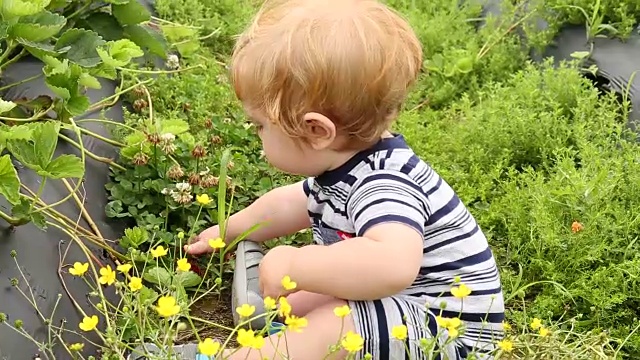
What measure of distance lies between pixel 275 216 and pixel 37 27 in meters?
0.77

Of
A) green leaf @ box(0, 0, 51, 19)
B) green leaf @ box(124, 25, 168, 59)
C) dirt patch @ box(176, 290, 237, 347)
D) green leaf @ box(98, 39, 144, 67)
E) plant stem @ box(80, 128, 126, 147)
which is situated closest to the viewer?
green leaf @ box(0, 0, 51, 19)

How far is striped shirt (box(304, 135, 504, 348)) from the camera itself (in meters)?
1.76

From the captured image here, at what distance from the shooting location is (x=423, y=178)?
5.90 ft

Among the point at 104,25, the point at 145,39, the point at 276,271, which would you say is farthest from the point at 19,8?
the point at 276,271

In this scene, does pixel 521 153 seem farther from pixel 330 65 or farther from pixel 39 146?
pixel 39 146

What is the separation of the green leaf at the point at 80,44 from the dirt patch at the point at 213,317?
725 mm

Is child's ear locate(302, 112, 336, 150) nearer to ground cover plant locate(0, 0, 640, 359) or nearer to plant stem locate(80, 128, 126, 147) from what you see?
ground cover plant locate(0, 0, 640, 359)

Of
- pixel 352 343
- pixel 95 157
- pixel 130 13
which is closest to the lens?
pixel 352 343

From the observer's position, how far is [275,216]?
2.19m

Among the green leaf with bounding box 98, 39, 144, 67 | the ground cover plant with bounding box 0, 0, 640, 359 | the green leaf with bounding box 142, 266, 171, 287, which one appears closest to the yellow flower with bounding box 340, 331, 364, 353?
the ground cover plant with bounding box 0, 0, 640, 359

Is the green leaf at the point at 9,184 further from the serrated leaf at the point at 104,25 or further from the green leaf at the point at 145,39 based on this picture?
the green leaf at the point at 145,39

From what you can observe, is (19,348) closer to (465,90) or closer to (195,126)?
(195,126)

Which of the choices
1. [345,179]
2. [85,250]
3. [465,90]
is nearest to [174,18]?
[465,90]

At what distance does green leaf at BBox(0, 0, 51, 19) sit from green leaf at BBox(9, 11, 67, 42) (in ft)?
0.15
